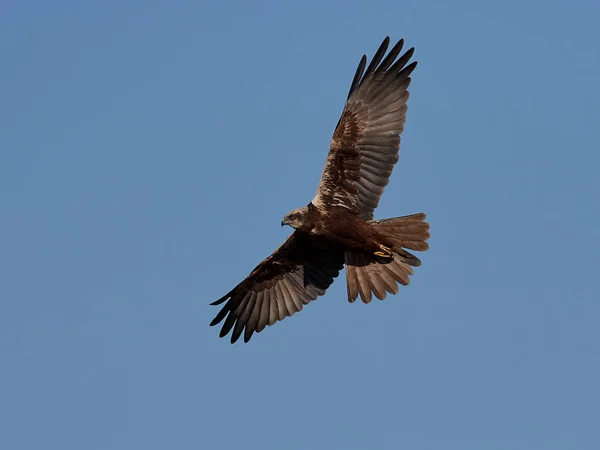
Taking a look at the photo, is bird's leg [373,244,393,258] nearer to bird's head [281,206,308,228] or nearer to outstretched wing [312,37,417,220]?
outstretched wing [312,37,417,220]

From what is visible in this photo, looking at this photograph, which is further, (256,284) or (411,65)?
(256,284)

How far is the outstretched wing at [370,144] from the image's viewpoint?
17297 mm

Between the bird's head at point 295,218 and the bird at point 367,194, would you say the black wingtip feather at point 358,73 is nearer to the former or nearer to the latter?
the bird at point 367,194

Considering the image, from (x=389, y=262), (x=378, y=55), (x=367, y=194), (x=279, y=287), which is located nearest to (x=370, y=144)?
(x=367, y=194)

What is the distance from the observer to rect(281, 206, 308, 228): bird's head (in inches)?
675

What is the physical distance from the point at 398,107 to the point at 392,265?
2226 mm

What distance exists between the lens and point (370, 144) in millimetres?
17297

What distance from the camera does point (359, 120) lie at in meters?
17.4

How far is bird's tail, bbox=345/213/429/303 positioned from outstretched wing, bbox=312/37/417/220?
1.51ft

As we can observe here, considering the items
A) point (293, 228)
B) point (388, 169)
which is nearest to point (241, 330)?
point (293, 228)

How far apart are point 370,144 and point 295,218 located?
1.47 m

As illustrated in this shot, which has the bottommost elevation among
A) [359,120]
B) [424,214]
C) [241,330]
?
[241,330]

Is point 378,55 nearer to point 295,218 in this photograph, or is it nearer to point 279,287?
point 295,218

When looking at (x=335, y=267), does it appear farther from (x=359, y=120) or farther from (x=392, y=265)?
(x=359, y=120)
